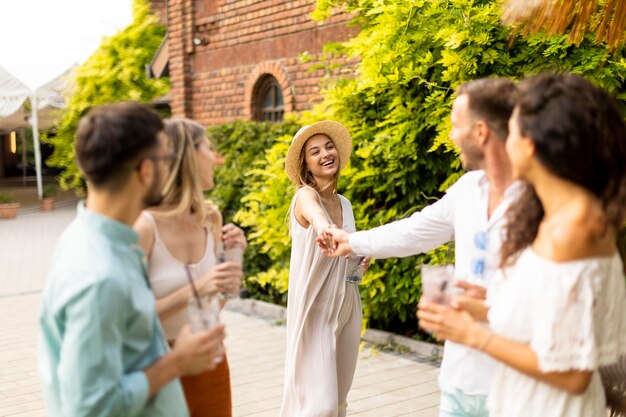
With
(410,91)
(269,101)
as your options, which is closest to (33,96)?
(269,101)

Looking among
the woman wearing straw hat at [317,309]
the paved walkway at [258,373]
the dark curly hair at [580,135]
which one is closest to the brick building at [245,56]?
the paved walkway at [258,373]

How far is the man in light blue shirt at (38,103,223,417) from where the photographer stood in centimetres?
179

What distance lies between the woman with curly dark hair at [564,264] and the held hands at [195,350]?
2.22 feet

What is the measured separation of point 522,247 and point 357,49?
4.61 meters

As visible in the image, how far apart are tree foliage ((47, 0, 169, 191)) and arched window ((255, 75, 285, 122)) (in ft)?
27.3

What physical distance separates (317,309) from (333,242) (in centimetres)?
57

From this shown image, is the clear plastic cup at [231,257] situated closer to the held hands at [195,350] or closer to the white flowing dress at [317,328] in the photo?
the held hands at [195,350]

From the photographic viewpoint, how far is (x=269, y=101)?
1104cm

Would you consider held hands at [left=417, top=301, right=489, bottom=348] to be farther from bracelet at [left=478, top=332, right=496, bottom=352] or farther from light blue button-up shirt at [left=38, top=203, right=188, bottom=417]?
light blue button-up shirt at [left=38, top=203, right=188, bottom=417]

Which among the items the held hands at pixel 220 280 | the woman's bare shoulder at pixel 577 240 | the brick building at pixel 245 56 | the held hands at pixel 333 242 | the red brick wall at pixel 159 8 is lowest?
the held hands at pixel 333 242

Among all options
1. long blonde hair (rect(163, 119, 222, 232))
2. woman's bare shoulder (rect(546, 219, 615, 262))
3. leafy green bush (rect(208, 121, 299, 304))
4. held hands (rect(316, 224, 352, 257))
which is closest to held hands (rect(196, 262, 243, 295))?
long blonde hair (rect(163, 119, 222, 232))

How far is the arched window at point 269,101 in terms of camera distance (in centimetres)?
1084

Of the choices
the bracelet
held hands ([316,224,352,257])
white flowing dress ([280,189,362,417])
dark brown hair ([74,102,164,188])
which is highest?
dark brown hair ([74,102,164,188])

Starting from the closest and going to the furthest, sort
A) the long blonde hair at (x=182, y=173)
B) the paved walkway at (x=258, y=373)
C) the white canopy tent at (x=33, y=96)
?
1. the long blonde hair at (x=182, y=173)
2. the paved walkway at (x=258, y=373)
3. the white canopy tent at (x=33, y=96)
